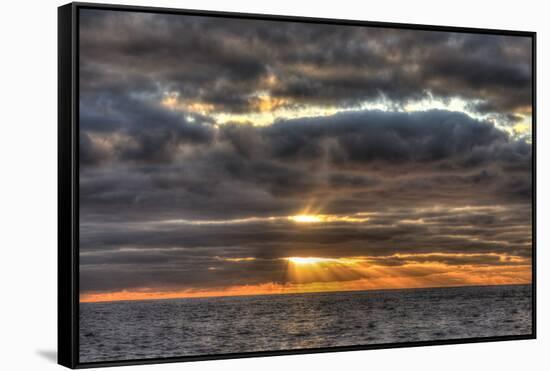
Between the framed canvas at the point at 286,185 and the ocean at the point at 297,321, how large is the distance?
3 cm

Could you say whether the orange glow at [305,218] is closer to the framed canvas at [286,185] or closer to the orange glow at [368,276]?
the framed canvas at [286,185]

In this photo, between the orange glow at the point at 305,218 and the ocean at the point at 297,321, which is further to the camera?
the orange glow at the point at 305,218

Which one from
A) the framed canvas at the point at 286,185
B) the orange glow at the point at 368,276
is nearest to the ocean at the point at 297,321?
the framed canvas at the point at 286,185

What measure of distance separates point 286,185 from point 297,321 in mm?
1824

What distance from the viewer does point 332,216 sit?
48.4 feet

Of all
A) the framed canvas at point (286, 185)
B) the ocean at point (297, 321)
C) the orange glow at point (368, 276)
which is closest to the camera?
the framed canvas at point (286, 185)

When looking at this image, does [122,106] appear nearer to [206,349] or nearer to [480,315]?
[206,349]

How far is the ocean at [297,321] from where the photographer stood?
13602mm

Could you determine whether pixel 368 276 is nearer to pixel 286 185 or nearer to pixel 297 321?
pixel 297 321

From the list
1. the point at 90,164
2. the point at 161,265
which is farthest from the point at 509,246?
the point at 90,164

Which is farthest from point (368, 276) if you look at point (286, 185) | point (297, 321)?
point (286, 185)

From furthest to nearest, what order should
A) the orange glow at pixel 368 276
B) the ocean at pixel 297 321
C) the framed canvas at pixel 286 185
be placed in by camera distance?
the orange glow at pixel 368 276
the ocean at pixel 297 321
the framed canvas at pixel 286 185

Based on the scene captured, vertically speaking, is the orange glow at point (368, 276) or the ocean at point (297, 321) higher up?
the orange glow at point (368, 276)

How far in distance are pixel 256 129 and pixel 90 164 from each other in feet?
7.67
